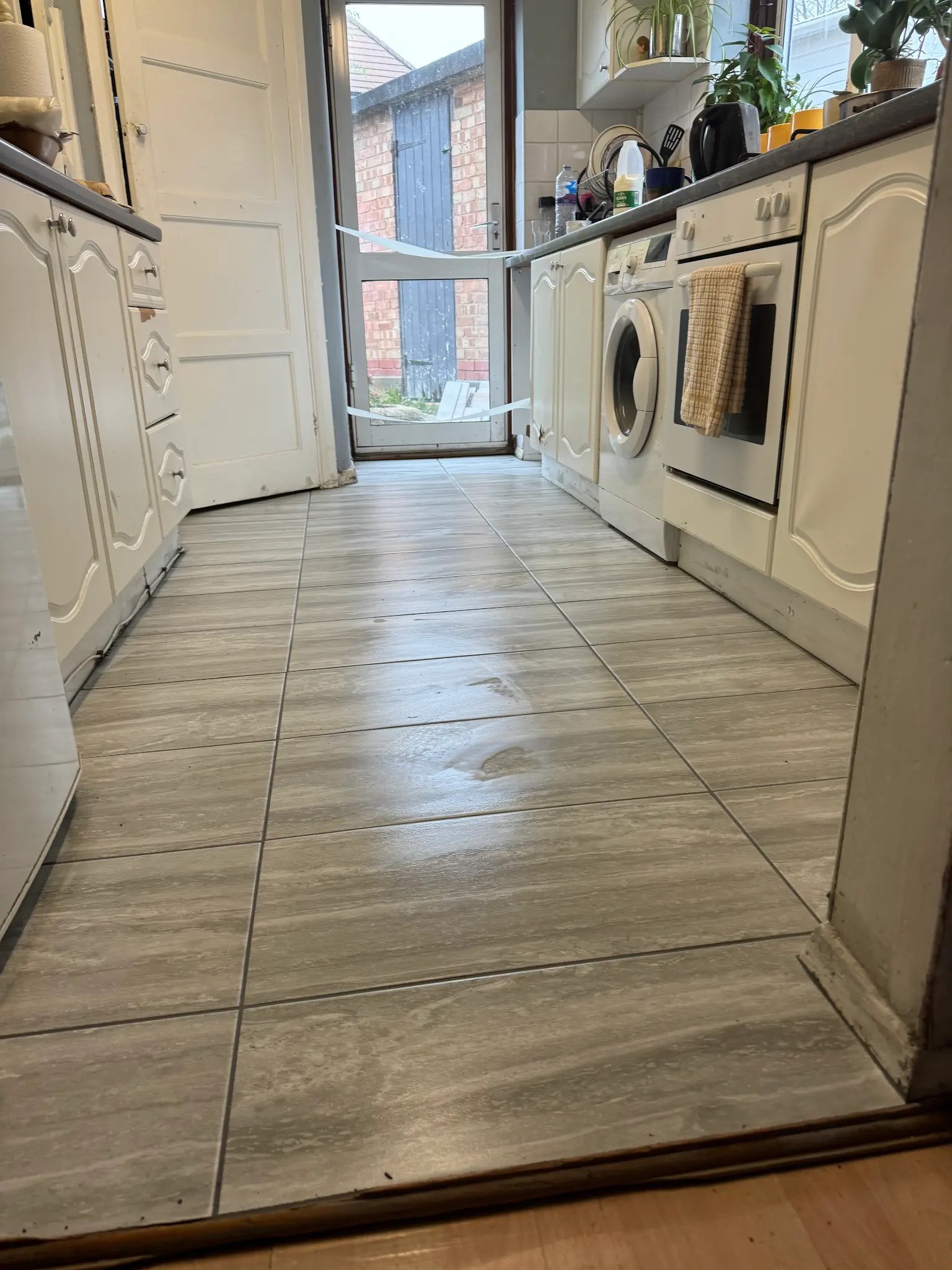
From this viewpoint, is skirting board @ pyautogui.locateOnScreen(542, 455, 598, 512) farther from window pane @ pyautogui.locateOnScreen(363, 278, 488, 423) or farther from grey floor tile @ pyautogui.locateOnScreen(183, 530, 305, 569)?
grey floor tile @ pyautogui.locateOnScreen(183, 530, 305, 569)

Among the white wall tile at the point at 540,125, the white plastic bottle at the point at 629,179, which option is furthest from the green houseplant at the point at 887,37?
the white wall tile at the point at 540,125

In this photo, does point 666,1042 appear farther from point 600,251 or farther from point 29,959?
point 600,251

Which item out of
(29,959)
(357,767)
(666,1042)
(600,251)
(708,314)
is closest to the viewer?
(666,1042)

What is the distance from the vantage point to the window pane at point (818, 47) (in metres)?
2.59

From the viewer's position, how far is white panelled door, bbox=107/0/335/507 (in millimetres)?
3039

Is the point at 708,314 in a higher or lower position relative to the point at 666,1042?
higher

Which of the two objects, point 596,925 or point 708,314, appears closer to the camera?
point 596,925

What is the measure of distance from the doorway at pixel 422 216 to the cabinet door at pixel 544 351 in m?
0.86

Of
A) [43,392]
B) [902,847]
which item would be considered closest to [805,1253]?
[902,847]

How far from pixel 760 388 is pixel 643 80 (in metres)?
2.36

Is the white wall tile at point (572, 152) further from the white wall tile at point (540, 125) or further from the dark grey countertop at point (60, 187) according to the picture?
the dark grey countertop at point (60, 187)

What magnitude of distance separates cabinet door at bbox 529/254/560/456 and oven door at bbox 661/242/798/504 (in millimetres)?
1218

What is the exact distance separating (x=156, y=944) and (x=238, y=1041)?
0.67 ft

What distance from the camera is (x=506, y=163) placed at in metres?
4.23
